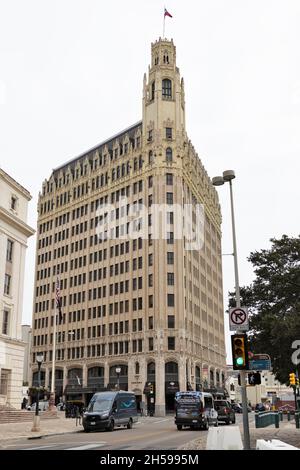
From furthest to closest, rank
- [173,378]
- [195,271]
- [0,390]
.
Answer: [195,271] → [173,378] → [0,390]

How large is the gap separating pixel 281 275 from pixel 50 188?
82.9 meters

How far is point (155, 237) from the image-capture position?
8262 centimetres

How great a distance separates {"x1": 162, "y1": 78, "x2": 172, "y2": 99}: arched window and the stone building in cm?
4639

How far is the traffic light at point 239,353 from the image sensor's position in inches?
634

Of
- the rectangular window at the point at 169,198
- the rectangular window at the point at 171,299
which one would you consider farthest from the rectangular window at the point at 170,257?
the rectangular window at the point at 169,198

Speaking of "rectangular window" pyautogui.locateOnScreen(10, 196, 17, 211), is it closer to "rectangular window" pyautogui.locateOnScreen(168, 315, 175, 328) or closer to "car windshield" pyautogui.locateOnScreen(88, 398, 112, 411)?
"car windshield" pyautogui.locateOnScreen(88, 398, 112, 411)

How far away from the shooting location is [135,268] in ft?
279

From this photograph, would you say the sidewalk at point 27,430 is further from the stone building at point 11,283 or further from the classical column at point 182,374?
the classical column at point 182,374

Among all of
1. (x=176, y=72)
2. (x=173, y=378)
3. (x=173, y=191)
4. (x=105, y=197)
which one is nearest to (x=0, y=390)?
(x=173, y=378)

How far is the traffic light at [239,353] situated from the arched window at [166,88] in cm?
7909

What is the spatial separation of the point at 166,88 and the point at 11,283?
54.7m
